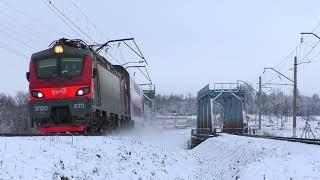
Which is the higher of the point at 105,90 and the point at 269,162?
the point at 105,90

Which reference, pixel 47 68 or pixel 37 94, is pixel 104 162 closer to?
pixel 37 94

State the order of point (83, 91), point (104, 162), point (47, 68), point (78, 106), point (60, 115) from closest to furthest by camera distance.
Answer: point (104, 162), point (78, 106), point (83, 91), point (60, 115), point (47, 68)

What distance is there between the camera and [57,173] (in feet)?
32.4

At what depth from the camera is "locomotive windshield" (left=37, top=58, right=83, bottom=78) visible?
66.9 ft

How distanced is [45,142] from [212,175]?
8652 mm

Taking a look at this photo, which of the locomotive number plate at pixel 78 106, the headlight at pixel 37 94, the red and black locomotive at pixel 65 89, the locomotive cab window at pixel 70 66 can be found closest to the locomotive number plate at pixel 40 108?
the red and black locomotive at pixel 65 89

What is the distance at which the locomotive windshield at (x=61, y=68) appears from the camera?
20.4 meters

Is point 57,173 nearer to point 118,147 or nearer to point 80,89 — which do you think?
point 118,147

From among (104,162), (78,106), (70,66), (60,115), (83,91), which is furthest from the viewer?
(70,66)

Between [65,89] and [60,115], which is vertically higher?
[65,89]

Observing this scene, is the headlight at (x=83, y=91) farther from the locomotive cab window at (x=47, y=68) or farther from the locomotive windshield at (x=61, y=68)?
the locomotive cab window at (x=47, y=68)

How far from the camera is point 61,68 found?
20.6 metres

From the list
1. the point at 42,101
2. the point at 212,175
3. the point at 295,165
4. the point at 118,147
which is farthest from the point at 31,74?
the point at 295,165

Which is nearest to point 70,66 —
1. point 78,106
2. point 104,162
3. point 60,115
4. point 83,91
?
point 83,91
